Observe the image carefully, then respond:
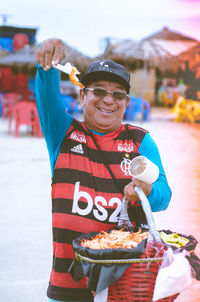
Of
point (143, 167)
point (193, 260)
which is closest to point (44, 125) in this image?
point (143, 167)

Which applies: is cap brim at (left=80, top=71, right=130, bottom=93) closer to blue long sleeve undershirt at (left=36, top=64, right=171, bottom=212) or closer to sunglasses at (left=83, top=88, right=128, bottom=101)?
sunglasses at (left=83, top=88, right=128, bottom=101)

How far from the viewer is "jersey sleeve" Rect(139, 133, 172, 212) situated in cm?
166

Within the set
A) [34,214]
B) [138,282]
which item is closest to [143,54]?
[34,214]

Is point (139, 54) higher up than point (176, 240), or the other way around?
point (176, 240)

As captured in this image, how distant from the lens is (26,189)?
18.1 ft

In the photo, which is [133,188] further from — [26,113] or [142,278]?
[26,113]

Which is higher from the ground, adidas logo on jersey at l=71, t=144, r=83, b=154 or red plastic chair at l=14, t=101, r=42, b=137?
adidas logo on jersey at l=71, t=144, r=83, b=154

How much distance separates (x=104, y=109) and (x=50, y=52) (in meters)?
0.40

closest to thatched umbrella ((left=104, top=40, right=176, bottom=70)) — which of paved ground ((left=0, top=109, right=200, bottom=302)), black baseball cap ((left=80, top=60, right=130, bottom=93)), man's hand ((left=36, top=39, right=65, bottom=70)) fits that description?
paved ground ((left=0, top=109, right=200, bottom=302))

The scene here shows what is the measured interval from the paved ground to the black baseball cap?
1.63 metres

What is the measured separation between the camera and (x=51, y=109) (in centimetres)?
183

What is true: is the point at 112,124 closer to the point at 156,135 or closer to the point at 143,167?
the point at 143,167

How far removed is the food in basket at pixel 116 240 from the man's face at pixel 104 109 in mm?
518

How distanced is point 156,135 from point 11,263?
9.08 meters
